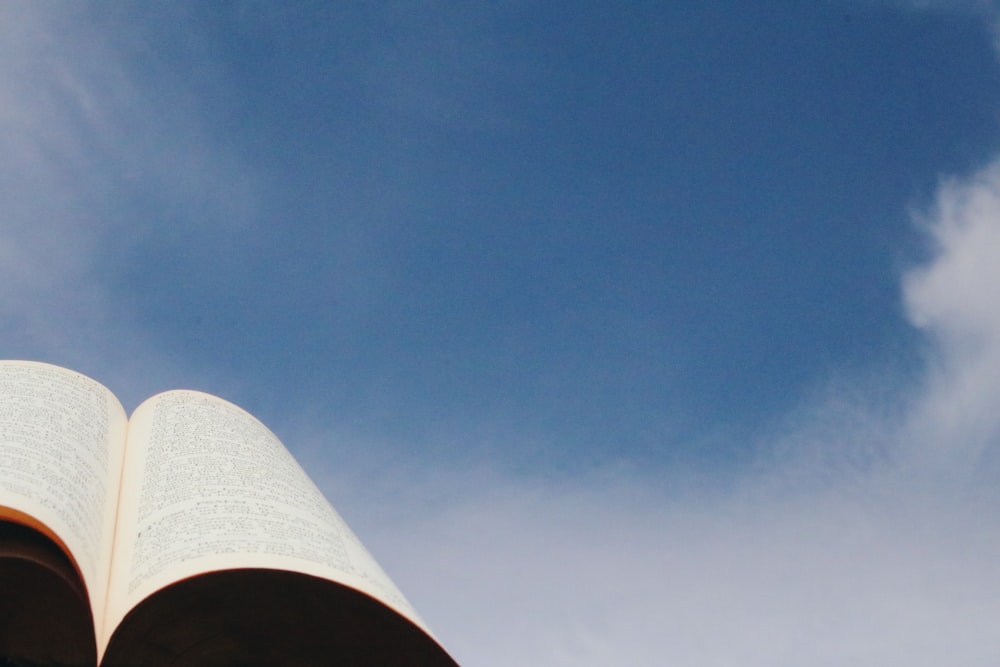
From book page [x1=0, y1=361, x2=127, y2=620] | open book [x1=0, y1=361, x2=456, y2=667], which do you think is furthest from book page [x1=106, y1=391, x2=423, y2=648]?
book page [x1=0, y1=361, x2=127, y2=620]

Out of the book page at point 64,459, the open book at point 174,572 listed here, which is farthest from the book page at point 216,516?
the book page at point 64,459

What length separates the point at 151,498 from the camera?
7035 millimetres

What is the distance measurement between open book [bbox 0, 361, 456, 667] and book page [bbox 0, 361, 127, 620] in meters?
0.02

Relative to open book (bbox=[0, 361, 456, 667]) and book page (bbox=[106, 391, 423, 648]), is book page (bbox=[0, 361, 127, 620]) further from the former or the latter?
book page (bbox=[106, 391, 423, 648])

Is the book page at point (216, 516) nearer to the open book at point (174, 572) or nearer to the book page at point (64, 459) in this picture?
the open book at point (174, 572)

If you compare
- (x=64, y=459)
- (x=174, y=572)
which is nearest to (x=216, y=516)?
(x=174, y=572)

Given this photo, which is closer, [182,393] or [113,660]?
[113,660]

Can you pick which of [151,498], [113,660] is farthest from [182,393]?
[113,660]

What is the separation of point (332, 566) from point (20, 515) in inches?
87.7

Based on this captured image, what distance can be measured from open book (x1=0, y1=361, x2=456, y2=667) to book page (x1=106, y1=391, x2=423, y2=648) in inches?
0.7

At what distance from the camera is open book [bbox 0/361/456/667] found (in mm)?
5777

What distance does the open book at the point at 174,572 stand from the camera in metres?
5.78

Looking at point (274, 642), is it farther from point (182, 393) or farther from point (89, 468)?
point (182, 393)

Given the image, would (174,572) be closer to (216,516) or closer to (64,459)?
(216,516)
